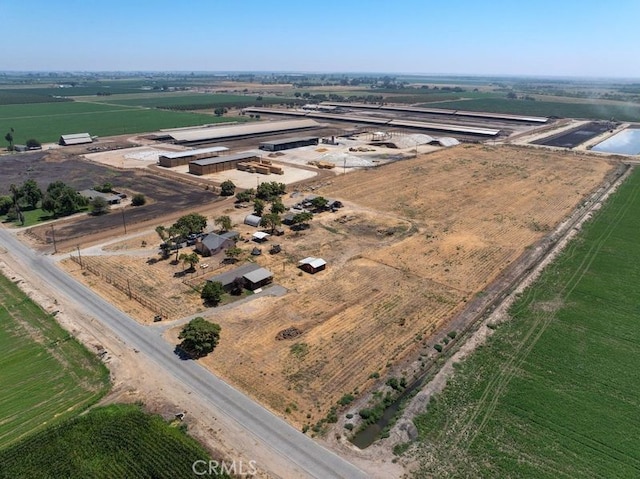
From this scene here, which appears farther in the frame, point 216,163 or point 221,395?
point 216,163

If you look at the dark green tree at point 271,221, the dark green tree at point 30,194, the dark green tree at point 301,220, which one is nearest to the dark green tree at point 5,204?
the dark green tree at point 30,194

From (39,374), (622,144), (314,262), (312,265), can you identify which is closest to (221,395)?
(39,374)

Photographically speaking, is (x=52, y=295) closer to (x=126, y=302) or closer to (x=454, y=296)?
(x=126, y=302)

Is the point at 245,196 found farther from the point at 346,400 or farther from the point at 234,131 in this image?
the point at 234,131

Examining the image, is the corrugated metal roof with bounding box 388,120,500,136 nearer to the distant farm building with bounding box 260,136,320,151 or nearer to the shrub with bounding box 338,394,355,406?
the distant farm building with bounding box 260,136,320,151

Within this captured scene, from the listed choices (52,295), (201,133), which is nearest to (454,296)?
(52,295)

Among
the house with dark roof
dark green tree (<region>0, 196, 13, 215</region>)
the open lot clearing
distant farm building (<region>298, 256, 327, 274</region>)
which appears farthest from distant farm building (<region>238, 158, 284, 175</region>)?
the house with dark roof
